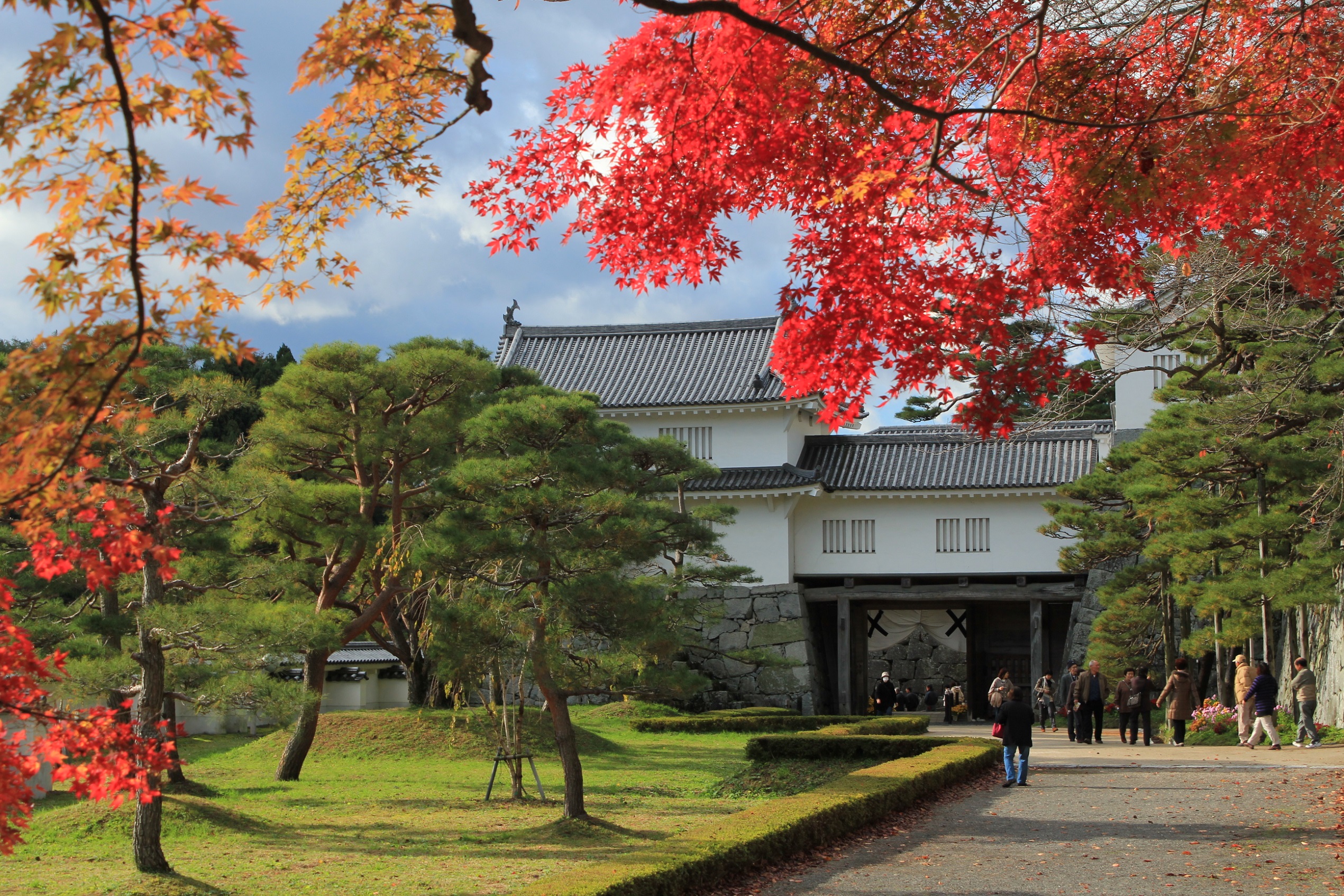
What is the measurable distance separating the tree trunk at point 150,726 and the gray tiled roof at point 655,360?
17495 mm

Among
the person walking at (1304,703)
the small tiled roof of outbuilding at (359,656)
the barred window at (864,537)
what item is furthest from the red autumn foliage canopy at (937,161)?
the small tiled roof of outbuilding at (359,656)

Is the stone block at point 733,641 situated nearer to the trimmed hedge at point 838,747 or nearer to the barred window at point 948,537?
the barred window at point 948,537

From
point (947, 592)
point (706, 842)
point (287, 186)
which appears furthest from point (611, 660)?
point (947, 592)

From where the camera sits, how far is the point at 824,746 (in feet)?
50.1

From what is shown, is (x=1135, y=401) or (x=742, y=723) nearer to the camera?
(x=742, y=723)

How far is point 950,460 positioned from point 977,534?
1.90m

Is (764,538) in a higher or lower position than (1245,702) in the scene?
higher

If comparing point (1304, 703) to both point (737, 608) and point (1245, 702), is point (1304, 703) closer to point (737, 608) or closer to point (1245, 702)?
point (1245, 702)

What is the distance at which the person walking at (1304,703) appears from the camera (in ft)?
47.1

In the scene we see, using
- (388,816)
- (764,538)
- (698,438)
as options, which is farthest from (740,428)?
(388,816)

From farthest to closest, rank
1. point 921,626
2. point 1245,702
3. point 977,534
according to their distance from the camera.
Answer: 1. point 921,626
2. point 977,534
3. point 1245,702

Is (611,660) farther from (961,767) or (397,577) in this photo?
(397,577)

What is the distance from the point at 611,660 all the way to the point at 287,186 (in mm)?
7748

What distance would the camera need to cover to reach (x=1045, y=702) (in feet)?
71.1
